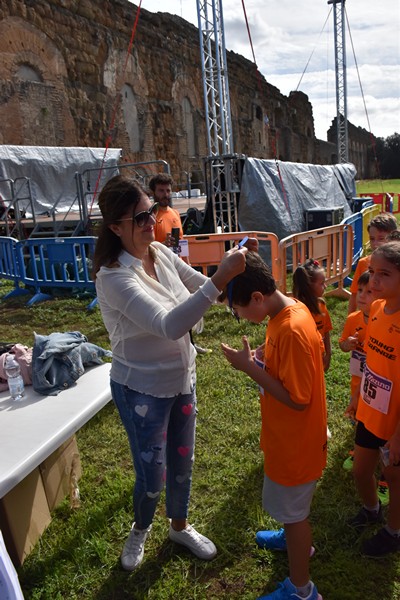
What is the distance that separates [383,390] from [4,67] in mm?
14422

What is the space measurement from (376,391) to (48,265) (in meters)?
7.10

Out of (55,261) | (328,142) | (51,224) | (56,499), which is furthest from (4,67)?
(328,142)

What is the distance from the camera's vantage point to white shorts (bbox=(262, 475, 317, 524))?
1791 mm

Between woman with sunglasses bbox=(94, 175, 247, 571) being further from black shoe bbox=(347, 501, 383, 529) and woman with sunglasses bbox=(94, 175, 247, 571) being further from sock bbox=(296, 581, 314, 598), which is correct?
black shoe bbox=(347, 501, 383, 529)

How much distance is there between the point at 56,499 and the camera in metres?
2.76

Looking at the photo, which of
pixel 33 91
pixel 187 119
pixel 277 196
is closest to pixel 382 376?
pixel 277 196

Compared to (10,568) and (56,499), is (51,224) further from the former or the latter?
(10,568)

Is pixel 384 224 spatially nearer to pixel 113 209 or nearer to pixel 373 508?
pixel 373 508

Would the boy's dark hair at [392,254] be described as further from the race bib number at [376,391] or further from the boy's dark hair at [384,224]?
the boy's dark hair at [384,224]

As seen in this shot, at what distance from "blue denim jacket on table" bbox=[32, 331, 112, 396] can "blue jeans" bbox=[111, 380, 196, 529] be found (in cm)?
85

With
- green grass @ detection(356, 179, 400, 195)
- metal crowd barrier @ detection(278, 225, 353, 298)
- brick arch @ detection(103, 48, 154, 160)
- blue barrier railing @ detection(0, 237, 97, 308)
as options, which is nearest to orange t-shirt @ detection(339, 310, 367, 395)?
metal crowd barrier @ detection(278, 225, 353, 298)

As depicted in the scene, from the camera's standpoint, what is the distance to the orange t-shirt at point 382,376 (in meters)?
1.99

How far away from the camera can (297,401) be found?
5.41 feet

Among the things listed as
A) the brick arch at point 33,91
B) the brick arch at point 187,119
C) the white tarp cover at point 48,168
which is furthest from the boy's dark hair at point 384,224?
the brick arch at point 187,119
